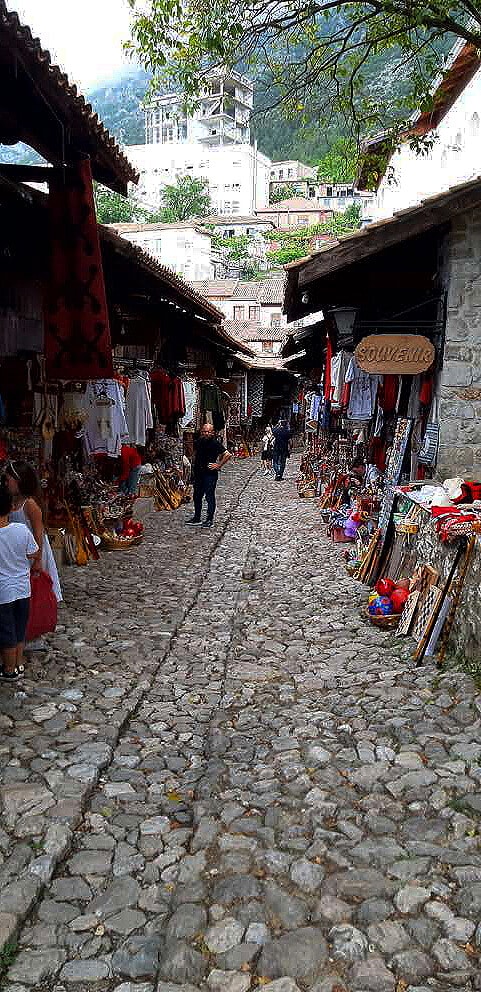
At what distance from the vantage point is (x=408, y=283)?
9.29 meters

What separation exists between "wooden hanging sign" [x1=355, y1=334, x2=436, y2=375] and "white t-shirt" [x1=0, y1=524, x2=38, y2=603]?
4.39m

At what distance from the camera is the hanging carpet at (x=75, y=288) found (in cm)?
602

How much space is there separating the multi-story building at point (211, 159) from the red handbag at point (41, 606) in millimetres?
85058

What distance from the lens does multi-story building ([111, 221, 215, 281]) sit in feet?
210

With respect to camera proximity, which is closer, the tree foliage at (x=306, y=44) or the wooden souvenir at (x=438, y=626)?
the wooden souvenir at (x=438, y=626)

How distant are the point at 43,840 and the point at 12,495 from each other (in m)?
2.70

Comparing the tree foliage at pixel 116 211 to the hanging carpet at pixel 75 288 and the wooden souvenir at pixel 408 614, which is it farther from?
the wooden souvenir at pixel 408 614

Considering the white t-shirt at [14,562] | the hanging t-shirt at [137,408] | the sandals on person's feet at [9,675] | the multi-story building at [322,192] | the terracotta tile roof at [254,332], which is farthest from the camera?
the multi-story building at [322,192]

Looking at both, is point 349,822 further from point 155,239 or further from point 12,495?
point 155,239

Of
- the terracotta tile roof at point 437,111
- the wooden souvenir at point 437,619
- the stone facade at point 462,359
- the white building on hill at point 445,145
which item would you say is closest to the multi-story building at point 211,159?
the white building on hill at point 445,145

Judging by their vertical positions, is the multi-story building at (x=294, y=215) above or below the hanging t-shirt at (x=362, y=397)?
above

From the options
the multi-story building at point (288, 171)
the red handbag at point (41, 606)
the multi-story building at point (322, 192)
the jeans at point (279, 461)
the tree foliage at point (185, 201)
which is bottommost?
the jeans at point (279, 461)

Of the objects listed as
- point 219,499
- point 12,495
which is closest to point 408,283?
point 12,495

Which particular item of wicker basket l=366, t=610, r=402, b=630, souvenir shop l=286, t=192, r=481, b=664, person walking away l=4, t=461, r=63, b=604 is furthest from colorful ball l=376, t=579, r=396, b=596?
person walking away l=4, t=461, r=63, b=604
